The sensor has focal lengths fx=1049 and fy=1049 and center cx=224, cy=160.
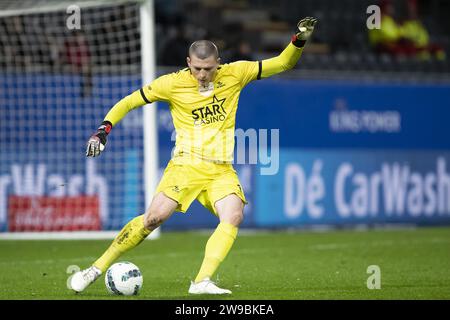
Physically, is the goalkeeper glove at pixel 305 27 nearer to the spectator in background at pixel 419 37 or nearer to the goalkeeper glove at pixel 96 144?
the goalkeeper glove at pixel 96 144

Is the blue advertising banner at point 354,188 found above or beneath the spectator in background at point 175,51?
beneath

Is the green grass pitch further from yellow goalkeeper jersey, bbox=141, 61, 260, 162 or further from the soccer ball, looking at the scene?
yellow goalkeeper jersey, bbox=141, 61, 260, 162

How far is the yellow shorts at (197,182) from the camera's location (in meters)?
8.16

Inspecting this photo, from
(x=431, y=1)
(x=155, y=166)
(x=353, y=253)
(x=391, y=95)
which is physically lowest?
(x=353, y=253)

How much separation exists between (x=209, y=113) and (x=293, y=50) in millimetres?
841

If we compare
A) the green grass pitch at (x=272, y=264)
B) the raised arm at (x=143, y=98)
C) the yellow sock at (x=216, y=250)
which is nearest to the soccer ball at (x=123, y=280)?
the green grass pitch at (x=272, y=264)

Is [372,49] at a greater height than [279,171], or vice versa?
[372,49]

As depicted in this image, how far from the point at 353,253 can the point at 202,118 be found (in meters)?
4.41

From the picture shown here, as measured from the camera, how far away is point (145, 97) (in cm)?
838

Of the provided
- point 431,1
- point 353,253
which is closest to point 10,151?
point 353,253

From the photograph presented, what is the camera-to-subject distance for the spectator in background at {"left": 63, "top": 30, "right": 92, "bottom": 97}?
1466 centimetres

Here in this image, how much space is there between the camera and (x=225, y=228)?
26.0 ft

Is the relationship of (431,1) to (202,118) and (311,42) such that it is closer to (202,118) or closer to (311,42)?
(311,42)

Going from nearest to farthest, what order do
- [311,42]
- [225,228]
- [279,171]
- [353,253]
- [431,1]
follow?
1. [225,228]
2. [353,253]
3. [279,171]
4. [311,42]
5. [431,1]
